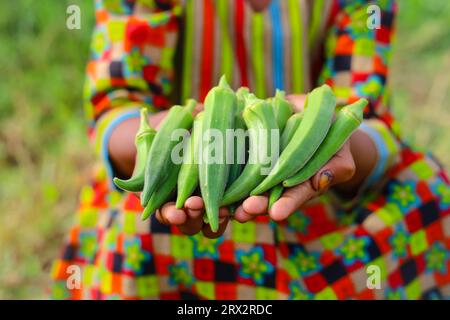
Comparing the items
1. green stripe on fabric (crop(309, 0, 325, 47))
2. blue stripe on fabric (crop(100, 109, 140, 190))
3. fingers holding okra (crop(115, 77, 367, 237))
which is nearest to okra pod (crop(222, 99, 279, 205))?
fingers holding okra (crop(115, 77, 367, 237))

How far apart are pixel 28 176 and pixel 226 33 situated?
1.07 m

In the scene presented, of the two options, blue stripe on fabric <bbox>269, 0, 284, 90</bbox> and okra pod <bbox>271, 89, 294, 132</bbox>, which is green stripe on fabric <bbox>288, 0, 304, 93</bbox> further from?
okra pod <bbox>271, 89, 294, 132</bbox>

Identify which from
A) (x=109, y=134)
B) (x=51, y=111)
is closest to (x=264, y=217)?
(x=109, y=134)

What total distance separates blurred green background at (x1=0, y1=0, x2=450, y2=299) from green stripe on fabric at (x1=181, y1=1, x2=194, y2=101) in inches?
28.8

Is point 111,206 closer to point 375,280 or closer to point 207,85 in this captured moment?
point 207,85

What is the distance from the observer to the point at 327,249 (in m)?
1.43

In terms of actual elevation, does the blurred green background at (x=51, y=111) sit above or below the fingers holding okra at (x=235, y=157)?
below

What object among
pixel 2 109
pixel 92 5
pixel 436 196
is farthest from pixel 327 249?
pixel 92 5

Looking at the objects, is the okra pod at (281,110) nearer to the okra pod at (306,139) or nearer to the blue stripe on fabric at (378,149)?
the okra pod at (306,139)

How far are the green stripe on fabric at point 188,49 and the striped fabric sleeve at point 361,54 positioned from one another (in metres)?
0.30

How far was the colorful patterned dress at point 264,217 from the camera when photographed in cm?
138

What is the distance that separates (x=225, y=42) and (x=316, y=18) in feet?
0.69

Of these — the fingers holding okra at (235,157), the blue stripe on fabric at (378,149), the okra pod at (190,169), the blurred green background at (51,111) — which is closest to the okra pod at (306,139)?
the fingers holding okra at (235,157)

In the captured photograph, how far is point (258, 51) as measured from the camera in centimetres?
156
